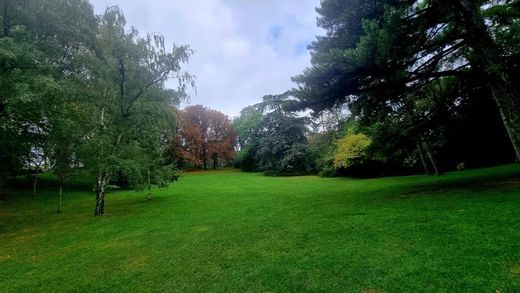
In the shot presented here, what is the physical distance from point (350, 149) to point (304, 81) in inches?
518

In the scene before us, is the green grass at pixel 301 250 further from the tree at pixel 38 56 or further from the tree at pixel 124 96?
the tree at pixel 38 56

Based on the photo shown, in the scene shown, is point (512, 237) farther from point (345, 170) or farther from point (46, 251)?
point (345, 170)

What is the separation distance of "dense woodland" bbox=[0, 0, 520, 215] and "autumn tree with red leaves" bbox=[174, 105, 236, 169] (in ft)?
78.7

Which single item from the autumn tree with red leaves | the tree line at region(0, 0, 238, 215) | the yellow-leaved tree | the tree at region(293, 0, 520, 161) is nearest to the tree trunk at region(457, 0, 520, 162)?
the tree at region(293, 0, 520, 161)

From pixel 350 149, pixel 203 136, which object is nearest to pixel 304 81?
pixel 350 149

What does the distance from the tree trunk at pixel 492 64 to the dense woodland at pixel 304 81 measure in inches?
1.1

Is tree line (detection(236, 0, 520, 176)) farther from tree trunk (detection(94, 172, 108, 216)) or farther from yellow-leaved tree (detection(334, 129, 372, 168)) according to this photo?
tree trunk (detection(94, 172, 108, 216))

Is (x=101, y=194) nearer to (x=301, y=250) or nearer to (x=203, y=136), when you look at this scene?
(x=301, y=250)

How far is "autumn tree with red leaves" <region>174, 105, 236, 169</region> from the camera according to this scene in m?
40.8

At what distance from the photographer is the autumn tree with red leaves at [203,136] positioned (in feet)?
134

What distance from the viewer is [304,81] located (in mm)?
8836

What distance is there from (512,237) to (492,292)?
2.08m

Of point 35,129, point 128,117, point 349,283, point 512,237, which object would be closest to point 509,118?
point 512,237

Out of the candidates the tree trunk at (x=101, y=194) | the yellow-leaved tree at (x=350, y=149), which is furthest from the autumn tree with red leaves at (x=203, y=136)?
the tree trunk at (x=101, y=194)
